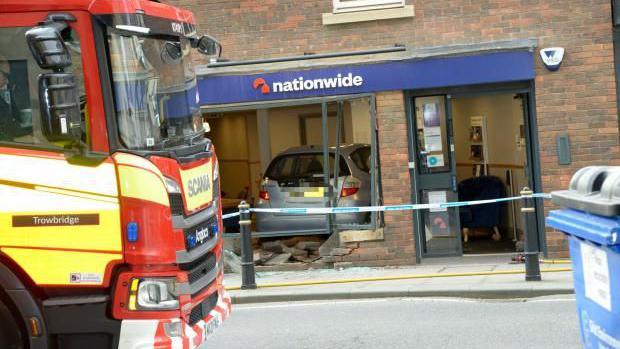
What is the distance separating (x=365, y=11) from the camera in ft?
39.6

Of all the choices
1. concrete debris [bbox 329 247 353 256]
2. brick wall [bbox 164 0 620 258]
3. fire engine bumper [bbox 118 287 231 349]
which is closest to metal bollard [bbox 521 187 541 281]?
brick wall [bbox 164 0 620 258]

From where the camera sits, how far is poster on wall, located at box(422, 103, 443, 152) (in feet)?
40.4

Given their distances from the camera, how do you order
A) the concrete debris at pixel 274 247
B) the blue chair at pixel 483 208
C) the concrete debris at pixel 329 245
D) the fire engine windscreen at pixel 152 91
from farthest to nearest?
the blue chair at pixel 483 208 < the concrete debris at pixel 274 247 < the concrete debris at pixel 329 245 < the fire engine windscreen at pixel 152 91

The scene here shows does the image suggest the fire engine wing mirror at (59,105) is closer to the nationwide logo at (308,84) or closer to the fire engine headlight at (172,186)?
the fire engine headlight at (172,186)

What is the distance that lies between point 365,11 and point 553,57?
9.23 feet

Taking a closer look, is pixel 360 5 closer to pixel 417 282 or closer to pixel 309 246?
pixel 309 246

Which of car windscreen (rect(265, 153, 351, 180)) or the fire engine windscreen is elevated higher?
the fire engine windscreen

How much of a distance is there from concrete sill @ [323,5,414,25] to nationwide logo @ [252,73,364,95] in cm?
85

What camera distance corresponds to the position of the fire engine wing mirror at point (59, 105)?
512 cm

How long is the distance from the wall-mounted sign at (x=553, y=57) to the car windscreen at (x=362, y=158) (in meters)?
2.97

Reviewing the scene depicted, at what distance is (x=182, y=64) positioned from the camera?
6.35 metres

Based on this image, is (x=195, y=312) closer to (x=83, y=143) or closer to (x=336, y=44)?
(x=83, y=143)

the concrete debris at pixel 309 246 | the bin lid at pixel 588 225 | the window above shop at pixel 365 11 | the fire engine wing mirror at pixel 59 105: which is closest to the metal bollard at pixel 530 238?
the window above shop at pixel 365 11

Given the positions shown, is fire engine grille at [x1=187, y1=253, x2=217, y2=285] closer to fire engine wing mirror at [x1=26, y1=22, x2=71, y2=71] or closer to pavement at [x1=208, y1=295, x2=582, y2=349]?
pavement at [x1=208, y1=295, x2=582, y2=349]
